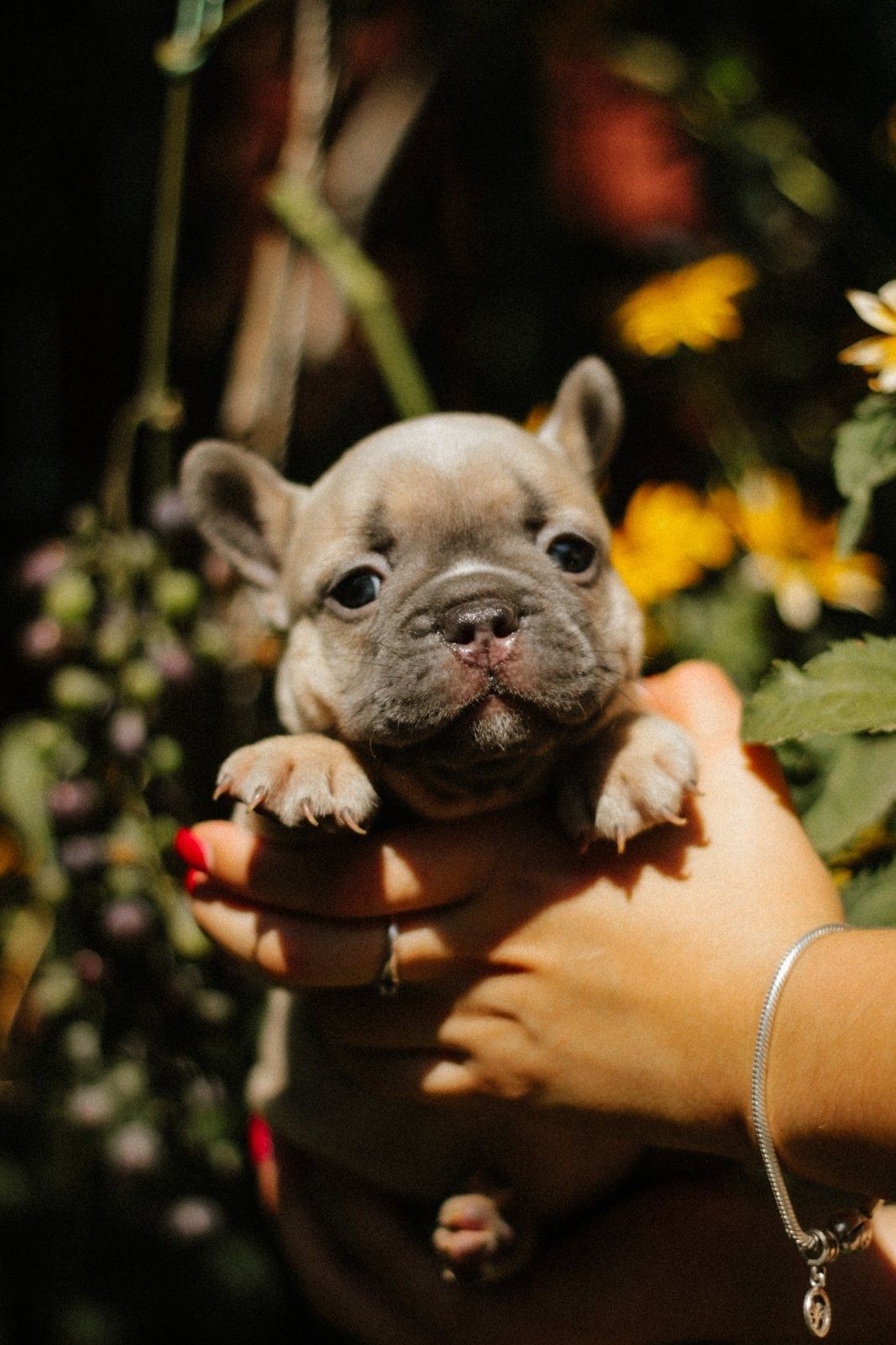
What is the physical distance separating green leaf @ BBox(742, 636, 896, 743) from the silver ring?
765 mm

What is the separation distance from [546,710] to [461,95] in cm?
287

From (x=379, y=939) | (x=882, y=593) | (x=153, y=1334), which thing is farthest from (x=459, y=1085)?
(x=882, y=593)

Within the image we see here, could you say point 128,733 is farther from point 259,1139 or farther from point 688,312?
point 688,312

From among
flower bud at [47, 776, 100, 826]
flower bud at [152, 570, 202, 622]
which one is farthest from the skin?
flower bud at [152, 570, 202, 622]

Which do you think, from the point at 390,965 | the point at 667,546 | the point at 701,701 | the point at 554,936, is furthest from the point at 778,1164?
the point at 667,546

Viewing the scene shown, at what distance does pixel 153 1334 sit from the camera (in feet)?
7.79

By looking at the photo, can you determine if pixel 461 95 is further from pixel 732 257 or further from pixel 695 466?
pixel 695 466

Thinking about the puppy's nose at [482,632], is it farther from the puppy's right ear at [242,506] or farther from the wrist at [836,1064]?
the puppy's right ear at [242,506]

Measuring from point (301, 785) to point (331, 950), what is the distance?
0.33 meters

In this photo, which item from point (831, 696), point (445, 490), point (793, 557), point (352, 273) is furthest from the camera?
point (793, 557)

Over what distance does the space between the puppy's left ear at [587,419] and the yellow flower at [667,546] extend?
0.16 metres

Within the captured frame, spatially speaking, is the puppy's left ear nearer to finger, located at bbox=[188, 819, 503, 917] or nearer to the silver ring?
finger, located at bbox=[188, 819, 503, 917]

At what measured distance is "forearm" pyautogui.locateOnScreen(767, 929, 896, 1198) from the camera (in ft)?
4.35

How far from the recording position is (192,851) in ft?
6.56
